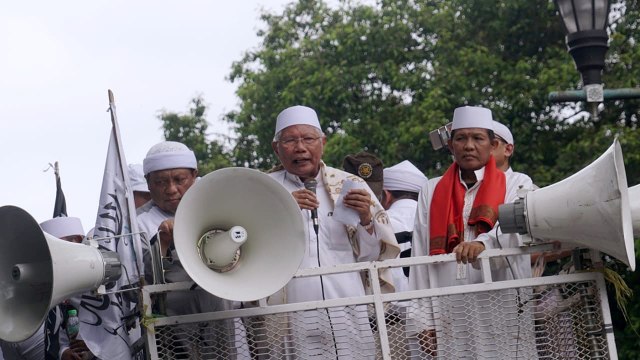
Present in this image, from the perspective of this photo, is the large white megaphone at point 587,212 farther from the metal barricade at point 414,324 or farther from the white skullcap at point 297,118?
the white skullcap at point 297,118

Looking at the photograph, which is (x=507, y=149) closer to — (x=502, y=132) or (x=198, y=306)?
(x=502, y=132)

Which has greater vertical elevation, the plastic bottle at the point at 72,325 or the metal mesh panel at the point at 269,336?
the plastic bottle at the point at 72,325

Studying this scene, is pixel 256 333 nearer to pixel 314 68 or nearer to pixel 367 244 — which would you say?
pixel 367 244

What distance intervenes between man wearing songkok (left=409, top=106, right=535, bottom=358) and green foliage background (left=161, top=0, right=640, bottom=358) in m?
9.99

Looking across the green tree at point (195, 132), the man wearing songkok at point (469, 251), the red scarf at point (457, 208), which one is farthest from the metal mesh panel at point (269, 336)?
the green tree at point (195, 132)

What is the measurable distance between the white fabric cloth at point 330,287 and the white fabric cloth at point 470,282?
1.16ft

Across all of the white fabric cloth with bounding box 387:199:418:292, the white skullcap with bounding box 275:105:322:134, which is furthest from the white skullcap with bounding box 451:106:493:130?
the white fabric cloth with bounding box 387:199:418:292

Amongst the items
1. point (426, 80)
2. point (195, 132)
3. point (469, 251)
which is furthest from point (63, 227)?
point (195, 132)

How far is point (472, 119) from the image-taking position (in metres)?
8.41

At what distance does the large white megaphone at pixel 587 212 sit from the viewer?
268 inches

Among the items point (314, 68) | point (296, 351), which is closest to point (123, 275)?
point (296, 351)

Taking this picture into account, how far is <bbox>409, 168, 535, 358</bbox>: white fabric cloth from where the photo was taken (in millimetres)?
7219

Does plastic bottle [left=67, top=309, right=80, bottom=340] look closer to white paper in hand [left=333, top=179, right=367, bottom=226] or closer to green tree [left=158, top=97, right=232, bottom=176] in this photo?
white paper in hand [left=333, top=179, right=367, bottom=226]

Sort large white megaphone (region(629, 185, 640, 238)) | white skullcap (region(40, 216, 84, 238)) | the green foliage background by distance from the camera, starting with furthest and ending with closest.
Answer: the green foliage background < white skullcap (region(40, 216, 84, 238)) < large white megaphone (region(629, 185, 640, 238))
